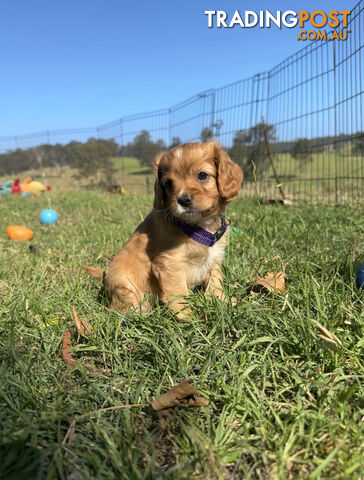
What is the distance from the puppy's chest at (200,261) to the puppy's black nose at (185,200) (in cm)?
34

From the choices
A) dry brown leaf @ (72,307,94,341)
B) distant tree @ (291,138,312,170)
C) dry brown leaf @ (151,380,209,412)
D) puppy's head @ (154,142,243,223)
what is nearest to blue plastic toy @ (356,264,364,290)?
puppy's head @ (154,142,243,223)

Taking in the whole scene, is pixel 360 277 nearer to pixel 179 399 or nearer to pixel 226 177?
pixel 226 177

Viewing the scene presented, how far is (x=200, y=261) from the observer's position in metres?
2.40

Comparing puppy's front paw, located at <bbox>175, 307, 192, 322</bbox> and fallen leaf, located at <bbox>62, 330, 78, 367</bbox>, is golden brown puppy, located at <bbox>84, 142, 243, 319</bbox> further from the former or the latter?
fallen leaf, located at <bbox>62, 330, 78, 367</bbox>

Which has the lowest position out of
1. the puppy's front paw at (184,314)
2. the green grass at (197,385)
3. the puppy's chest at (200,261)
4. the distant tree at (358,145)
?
the green grass at (197,385)

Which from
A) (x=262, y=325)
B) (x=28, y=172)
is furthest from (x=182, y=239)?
(x=28, y=172)

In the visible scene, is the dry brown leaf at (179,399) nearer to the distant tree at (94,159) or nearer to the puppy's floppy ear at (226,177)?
the puppy's floppy ear at (226,177)

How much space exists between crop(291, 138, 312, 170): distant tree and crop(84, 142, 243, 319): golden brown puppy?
5705 millimetres

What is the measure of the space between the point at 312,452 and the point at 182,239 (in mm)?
1450

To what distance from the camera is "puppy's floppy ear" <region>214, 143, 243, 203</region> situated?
2385 millimetres

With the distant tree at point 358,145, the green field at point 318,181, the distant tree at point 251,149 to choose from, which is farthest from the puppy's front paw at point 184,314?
the distant tree at point 251,149

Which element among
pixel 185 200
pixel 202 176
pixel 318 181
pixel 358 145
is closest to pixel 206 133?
pixel 318 181

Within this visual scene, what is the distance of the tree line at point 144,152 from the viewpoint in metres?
7.33

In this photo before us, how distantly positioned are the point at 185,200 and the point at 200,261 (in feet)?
1.59
